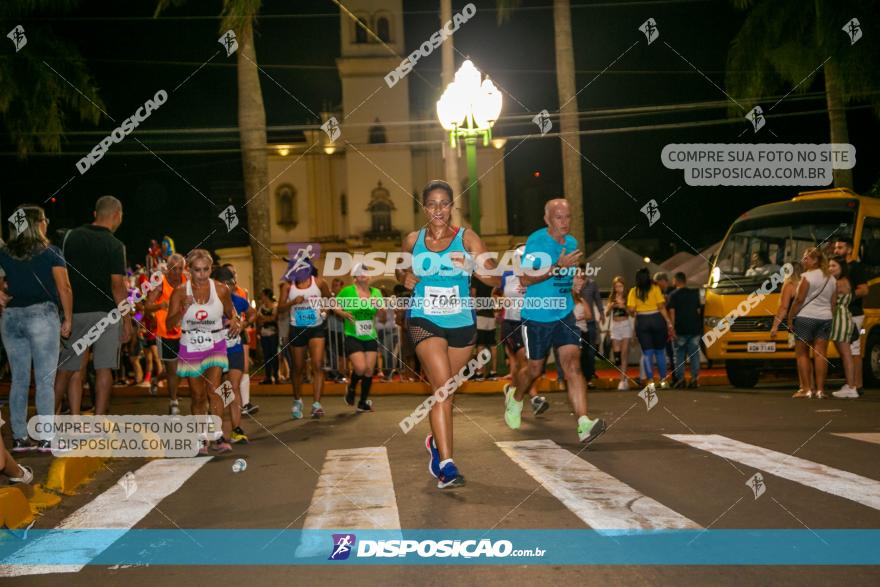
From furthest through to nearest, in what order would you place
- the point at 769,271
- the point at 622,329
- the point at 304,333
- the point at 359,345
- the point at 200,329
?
1. the point at 622,329
2. the point at 769,271
3. the point at 359,345
4. the point at 304,333
5. the point at 200,329

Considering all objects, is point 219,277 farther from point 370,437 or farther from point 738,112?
point 738,112

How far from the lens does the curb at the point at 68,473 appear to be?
26.0 ft

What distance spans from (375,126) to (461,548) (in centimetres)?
4996

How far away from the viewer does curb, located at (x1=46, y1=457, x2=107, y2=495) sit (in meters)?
7.91

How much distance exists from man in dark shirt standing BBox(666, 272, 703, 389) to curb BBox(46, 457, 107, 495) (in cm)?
1140

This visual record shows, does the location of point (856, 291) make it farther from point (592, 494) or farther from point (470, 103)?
point (592, 494)

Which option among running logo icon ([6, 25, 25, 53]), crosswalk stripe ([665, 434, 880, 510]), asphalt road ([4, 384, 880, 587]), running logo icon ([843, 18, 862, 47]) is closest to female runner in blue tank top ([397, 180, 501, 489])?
asphalt road ([4, 384, 880, 587])


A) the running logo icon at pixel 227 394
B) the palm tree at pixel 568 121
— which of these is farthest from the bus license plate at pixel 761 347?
the running logo icon at pixel 227 394

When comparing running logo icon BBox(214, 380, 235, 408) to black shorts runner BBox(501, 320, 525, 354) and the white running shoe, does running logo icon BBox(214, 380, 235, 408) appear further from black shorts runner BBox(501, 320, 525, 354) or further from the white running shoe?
the white running shoe

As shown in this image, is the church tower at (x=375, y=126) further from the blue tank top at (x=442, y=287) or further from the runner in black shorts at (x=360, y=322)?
the blue tank top at (x=442, y=287)

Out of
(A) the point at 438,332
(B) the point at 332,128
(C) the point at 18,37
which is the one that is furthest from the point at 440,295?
(C) the point at 18,37

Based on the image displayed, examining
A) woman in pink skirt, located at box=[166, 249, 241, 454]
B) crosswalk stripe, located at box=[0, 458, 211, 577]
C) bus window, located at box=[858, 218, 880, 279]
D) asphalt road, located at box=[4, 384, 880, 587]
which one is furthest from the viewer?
bus window, located at box=[858, 218, 880, 279]

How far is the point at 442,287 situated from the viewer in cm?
768

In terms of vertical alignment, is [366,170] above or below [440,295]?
above
